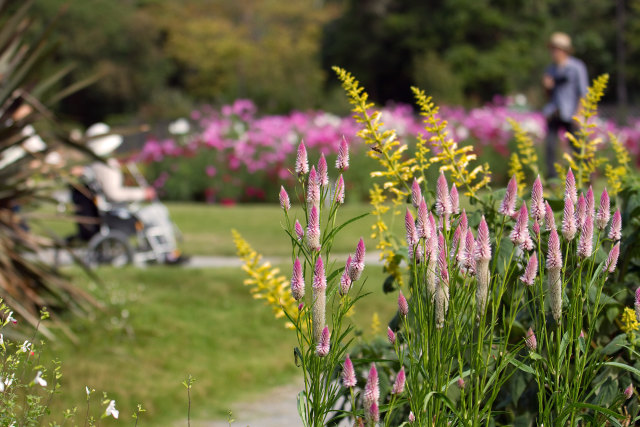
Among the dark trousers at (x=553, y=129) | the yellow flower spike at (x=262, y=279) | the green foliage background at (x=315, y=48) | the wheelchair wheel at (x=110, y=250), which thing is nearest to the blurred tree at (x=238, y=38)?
the green foliage background at (x=315, y=48)

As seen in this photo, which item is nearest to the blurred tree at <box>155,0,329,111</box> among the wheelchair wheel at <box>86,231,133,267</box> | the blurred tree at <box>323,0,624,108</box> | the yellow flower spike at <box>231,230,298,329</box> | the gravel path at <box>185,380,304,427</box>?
the blurred tree at <box>323,0,624,108</box>

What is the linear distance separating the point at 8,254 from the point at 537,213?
412 centimetres

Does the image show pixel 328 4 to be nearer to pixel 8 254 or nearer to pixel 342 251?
pixel 342 251

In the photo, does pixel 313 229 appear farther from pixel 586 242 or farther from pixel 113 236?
pixel 113 236

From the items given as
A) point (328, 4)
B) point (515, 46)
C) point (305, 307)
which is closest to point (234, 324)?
point (305, 307)

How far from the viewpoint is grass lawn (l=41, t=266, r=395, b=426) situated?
5.06 m

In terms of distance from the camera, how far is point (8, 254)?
539 cm

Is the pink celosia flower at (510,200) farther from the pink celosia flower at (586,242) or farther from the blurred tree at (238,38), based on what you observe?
the blurred tree at (238,38)

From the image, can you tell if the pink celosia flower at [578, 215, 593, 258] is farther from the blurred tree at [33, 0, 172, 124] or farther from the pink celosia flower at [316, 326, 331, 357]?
the blurred tree at [33, 0, 172, 124]

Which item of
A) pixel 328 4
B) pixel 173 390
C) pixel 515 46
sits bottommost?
pixel 173 390

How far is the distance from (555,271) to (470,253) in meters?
0.20

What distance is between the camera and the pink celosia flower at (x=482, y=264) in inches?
77.0

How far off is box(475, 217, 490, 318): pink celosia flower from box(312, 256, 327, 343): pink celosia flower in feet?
1.13

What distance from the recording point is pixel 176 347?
5.89m
